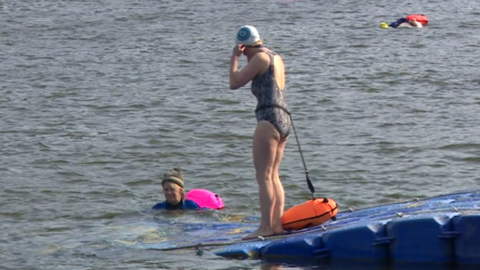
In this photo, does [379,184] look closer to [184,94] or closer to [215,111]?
[215,111]

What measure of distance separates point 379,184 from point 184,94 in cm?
773

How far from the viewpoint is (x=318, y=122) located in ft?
63.2

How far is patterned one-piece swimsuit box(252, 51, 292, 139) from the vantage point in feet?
33.6

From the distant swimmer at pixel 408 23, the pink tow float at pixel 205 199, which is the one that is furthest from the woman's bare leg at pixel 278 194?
the distant swimmer at pixel 408 23

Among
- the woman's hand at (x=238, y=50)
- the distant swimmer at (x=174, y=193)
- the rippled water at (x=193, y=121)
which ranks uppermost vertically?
the woman's hand at (x=238, y=50)

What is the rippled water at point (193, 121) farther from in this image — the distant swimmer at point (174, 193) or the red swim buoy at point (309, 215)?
the red swim buoy at point (309, 215)

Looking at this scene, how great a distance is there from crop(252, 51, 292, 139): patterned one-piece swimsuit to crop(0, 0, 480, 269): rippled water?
1.46 metres

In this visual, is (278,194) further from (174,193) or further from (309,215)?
(174,193)

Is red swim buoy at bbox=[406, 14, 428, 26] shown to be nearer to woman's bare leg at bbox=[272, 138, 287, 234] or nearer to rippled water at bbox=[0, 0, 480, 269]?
rippled water at bbox=[0, 0, 480, 269]

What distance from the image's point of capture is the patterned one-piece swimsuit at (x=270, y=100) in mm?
10242

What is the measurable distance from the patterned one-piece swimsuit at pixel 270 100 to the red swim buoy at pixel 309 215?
1003 millimetres

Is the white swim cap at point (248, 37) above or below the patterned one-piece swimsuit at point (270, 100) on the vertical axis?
above

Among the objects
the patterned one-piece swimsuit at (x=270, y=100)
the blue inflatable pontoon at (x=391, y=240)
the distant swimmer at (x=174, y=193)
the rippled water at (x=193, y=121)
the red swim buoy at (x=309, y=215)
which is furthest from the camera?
the rippled water at (x=193, y=121)

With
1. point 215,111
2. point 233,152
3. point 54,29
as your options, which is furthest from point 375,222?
point 54,29
